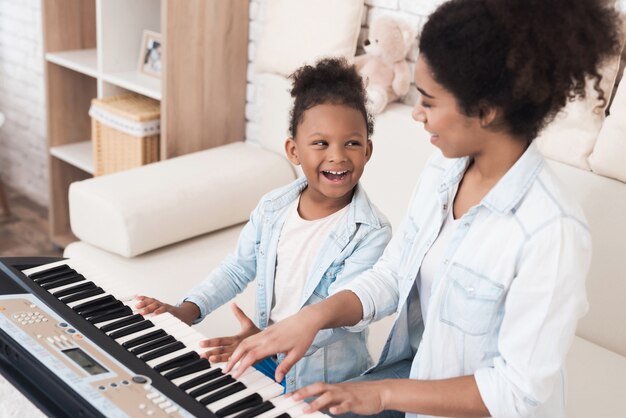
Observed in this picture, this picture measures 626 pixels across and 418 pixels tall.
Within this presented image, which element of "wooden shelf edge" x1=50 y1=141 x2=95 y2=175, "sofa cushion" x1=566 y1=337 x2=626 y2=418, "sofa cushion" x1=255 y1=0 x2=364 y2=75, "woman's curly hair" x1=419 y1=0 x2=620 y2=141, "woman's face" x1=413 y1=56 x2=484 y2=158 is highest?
"woman's curly hair" x1=419 y1=0 x2=620 y2=141

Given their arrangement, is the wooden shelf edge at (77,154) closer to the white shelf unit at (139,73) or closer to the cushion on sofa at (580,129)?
the white shelf unit at (139,73)

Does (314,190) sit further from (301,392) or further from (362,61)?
(362,61)

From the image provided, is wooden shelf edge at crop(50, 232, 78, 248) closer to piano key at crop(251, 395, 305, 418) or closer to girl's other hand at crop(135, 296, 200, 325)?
girl's other hand at crop(135, 296, 200, 325)

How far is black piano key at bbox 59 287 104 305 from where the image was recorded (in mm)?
1324

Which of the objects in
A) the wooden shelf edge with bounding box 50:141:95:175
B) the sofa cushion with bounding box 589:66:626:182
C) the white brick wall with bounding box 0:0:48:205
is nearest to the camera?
the sofa cushion with bounding box 589:66:626:182

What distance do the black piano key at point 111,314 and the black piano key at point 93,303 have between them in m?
0.03

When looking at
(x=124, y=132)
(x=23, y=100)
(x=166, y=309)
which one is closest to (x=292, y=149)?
(x=166, y=309)

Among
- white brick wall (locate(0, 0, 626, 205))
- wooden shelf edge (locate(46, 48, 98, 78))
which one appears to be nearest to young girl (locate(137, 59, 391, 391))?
wooden shelf edge (locate(46, 48, 98, 78))

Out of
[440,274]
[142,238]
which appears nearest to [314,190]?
[440,274]

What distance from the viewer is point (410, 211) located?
4.57 feet

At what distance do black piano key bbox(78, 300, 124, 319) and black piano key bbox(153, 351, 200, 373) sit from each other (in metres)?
0.19

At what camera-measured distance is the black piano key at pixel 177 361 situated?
1167mm

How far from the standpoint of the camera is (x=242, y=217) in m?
2.43

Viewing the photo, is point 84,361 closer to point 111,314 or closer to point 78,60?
point 111,314
